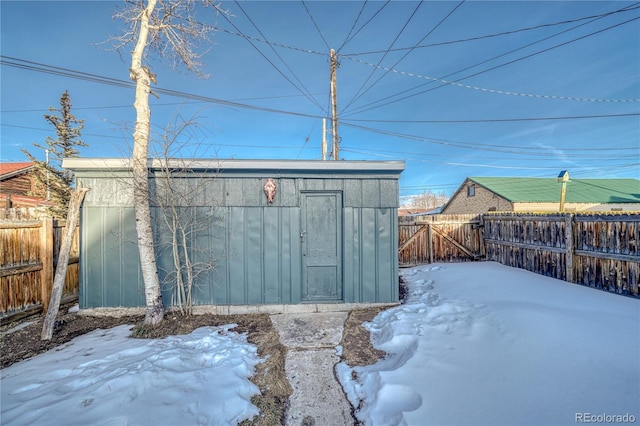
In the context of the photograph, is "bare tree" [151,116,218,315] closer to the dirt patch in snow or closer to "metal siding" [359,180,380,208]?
the dirt patch in snow

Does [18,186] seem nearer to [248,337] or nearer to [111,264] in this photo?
[111,264]

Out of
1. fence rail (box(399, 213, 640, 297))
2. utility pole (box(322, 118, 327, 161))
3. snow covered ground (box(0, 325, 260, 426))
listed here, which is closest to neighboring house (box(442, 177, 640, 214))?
fence rail (box(399, 213, 640, 297))

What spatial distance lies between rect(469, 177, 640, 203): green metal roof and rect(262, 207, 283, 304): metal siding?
16.8m

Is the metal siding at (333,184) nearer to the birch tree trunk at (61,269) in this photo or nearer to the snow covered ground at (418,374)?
the snow covered ground at (418,374)

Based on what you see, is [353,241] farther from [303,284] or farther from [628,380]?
[628,380]

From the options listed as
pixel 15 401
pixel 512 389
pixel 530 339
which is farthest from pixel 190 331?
pixel 530 339

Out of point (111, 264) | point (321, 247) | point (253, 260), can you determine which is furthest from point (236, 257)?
point (111, 264)

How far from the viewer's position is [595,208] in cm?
1612

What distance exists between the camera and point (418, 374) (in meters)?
2.34

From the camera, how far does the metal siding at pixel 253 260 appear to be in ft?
14.1

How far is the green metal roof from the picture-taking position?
1647cm

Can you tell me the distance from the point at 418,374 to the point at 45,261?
606 centimetres

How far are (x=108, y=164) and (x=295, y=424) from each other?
4.52m

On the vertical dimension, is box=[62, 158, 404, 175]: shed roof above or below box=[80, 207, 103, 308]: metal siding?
above
